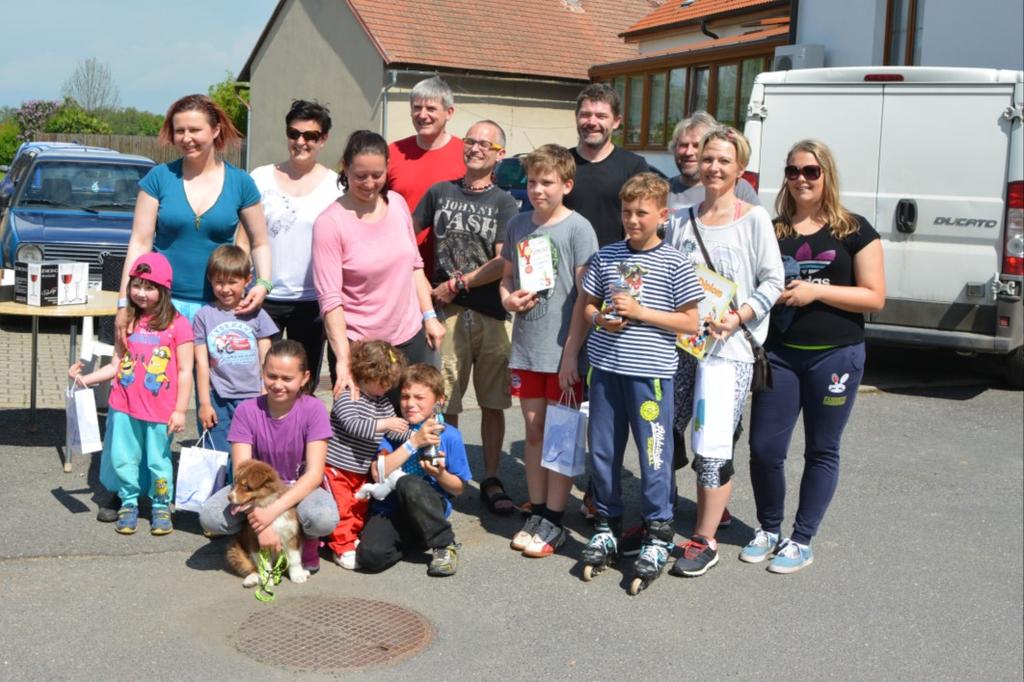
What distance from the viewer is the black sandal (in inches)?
238

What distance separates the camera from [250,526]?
16.3 feet

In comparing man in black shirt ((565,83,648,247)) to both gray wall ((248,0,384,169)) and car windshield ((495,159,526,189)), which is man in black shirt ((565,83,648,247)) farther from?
gray wall ((248,0,384,169))

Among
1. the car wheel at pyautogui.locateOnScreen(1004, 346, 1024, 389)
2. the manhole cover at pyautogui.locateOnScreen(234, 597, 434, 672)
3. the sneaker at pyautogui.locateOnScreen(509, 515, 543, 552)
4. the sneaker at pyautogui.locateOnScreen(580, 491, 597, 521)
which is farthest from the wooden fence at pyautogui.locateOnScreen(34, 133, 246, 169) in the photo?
the manhole cover at pyautogui.locateOnScreen(234, 597, 434, 672)

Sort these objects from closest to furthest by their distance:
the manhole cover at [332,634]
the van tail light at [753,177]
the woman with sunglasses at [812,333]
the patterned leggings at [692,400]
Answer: the manhole cover at [332,634] → the woman with sunglasses at [812,333] → the patterned leggings at [692,400] → the van tail light at [753,177]

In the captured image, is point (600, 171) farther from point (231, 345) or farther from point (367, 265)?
point (231, 345)

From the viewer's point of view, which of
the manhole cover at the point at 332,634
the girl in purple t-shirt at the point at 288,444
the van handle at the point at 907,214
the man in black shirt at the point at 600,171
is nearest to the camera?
the manhole cover at the point at 332,634

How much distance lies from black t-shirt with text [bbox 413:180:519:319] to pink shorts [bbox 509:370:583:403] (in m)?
0.46

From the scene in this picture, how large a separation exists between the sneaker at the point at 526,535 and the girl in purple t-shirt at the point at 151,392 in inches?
64.0

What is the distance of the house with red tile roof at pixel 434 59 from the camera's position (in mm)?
26797

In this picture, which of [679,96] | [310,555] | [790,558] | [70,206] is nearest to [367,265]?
[310,555]

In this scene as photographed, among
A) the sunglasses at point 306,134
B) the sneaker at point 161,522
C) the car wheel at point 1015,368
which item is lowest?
the sneaker at point 161,522

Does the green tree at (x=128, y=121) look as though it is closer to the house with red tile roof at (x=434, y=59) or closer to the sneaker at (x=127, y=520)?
the house with red tile roof at (x=434, y=59)

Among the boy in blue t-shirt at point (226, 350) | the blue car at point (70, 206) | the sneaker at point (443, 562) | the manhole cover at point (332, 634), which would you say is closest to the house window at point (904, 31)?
the blue car at point (70, 206)

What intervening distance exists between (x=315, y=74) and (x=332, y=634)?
2680 cm
